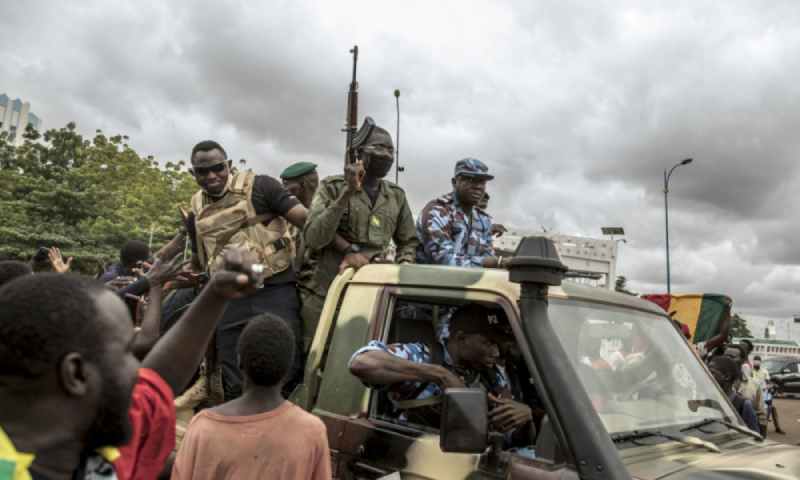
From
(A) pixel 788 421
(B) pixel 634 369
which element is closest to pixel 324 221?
(B) pixel 634 369

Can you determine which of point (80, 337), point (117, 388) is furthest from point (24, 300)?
point (117, 388)

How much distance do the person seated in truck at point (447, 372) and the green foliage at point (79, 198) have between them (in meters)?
25.9

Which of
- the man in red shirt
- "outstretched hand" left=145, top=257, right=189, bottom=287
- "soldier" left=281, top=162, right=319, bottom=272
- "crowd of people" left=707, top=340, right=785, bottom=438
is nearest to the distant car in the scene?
"crowd of people" left=707, top=340, right=785, bottom=438

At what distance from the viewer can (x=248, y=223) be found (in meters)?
3.72

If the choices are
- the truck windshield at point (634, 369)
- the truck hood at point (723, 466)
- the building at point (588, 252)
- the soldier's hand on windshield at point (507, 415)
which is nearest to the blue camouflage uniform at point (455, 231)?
the truck windshield at point (634, 369)

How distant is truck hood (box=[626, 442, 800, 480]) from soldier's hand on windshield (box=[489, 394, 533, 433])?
449 mm

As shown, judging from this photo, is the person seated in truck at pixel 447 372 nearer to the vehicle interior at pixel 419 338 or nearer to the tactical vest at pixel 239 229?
the vehicle interior at pixel 419 338

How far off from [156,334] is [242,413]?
98 cm

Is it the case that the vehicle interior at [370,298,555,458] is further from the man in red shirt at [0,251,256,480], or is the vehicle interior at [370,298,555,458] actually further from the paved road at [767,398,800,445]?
the paved road at [767,398,800,445]

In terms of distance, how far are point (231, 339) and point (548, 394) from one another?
6.55 ft

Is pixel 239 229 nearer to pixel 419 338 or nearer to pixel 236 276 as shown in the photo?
pixel 419 338

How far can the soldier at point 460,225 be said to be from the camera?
4.06 metres

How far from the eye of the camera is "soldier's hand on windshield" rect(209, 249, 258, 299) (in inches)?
64.4

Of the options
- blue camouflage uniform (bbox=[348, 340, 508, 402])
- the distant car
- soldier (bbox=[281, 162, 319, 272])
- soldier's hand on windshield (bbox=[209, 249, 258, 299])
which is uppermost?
soldier (bbox=[281, 162, 319, 272])
